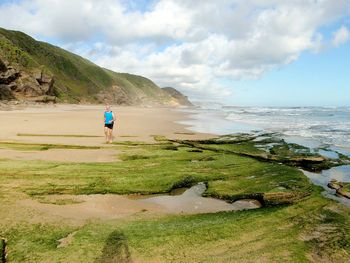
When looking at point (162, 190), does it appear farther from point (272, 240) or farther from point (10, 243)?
point (10, 243)

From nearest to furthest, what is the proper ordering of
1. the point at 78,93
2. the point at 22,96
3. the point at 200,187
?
the point at 200,187 → the point at 22,96 → the point at 78,93

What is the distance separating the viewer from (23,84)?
71.1 meters

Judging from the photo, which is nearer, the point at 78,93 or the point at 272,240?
the point at 272,240

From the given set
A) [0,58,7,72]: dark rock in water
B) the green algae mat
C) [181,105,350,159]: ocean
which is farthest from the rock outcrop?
the green algae mat

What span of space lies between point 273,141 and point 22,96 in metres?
63.8

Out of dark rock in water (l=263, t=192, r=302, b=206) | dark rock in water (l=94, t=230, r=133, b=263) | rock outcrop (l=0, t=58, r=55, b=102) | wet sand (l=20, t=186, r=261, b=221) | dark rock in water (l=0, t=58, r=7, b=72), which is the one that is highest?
dark rock in water (l=0, t=58, r=7, b=72)

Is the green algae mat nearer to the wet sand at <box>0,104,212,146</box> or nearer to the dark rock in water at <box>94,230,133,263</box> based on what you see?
the dark rock in water at <box>94,230,133,263</box>

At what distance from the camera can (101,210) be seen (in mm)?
7699

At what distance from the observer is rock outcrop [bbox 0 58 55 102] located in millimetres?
65688

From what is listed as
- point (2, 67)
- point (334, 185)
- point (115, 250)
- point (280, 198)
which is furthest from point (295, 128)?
point (2, 67)

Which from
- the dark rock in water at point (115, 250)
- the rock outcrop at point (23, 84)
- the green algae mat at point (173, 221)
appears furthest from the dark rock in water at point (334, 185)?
the rock outcrop at point (23, 84)

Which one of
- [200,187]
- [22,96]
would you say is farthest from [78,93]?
[200,187]

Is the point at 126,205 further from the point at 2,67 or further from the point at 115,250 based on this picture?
the point at 2,67

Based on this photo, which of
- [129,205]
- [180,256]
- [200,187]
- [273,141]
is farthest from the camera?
[273,141]
